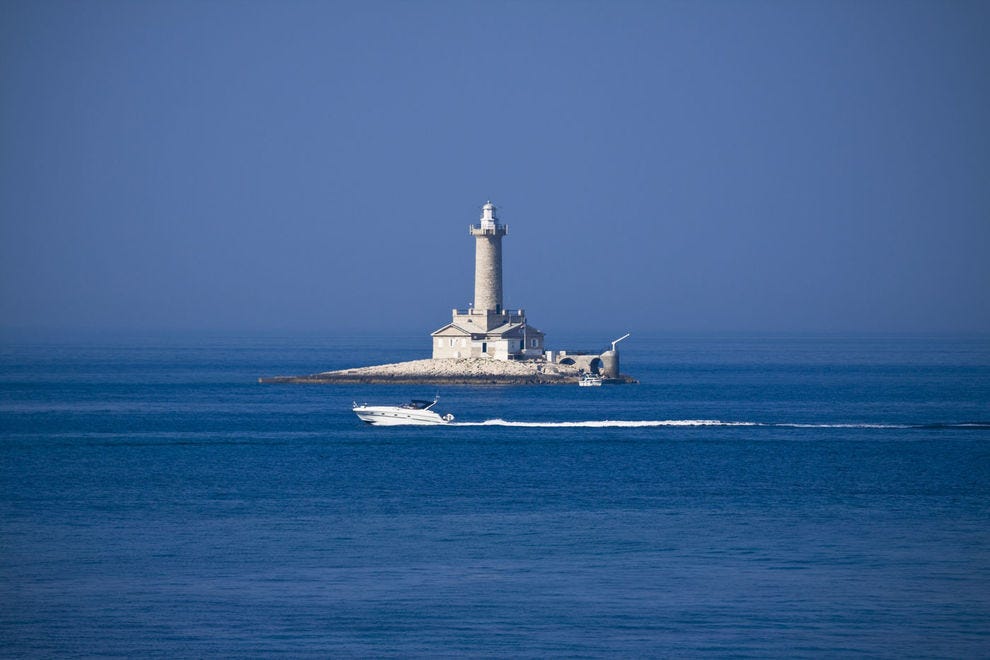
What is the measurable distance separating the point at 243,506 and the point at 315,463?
36.9 ft

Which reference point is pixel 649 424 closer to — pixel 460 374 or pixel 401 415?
pixel 401 415

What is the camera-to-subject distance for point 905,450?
184 ft

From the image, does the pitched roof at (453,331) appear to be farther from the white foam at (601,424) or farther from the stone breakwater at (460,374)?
the white foam at (601,424)

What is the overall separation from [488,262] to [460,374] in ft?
29.4

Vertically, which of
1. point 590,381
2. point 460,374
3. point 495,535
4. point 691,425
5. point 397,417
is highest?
point 460,374

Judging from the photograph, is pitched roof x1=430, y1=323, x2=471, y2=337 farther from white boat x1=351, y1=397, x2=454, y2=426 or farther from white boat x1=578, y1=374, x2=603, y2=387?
white boat x1=351, y1=397, x2=454, y2=426

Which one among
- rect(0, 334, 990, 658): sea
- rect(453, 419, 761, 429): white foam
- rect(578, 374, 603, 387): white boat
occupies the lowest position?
rect(0, 334, 990, 658): sea

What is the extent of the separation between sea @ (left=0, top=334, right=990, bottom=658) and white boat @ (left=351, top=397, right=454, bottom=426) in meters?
1.01

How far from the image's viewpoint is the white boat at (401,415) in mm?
64688

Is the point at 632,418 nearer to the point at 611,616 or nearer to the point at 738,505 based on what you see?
the point at 738,505

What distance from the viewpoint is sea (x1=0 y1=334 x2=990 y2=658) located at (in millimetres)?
25438

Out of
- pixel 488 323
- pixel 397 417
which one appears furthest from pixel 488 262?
pixel 397 417

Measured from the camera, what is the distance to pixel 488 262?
4033 inches

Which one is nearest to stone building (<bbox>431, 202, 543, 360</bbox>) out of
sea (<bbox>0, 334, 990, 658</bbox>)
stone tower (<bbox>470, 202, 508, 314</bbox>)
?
stone tower (<bbox>470, 202, 508, 314</bbox>)
